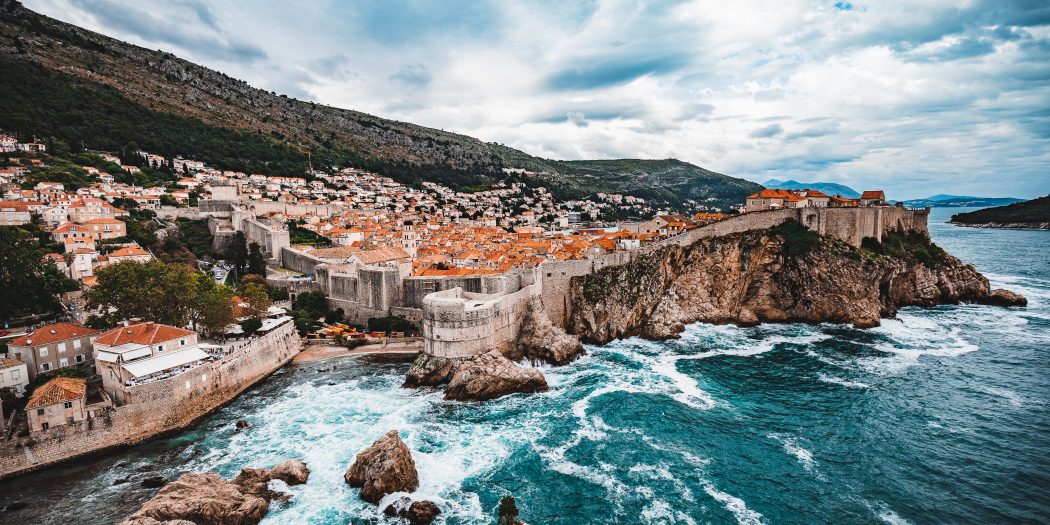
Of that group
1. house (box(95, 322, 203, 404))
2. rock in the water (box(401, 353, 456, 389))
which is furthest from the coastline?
house (box(95, 322, 203, 404))

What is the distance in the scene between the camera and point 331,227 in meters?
46.5

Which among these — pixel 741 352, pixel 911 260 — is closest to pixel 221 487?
pixel 741 352

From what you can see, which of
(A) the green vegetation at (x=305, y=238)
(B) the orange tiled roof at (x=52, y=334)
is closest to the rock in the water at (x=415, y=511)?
(B) the orange tiled roof at (x=52, y=334)

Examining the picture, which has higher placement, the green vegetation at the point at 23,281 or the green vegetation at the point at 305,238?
the green vegetation at the point at 305,238

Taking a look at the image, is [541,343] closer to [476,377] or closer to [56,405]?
[476,377]

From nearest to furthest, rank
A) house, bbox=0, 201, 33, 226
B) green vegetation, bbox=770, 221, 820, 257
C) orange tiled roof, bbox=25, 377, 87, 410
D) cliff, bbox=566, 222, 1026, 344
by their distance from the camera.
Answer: orange tiled roof, bbox=25, 377, 87, 410, house, bbox=0, 201, 33, 226, cliff, bbox=566, 222, 1026, 344, green vegetation, bbox=770, 221, 820, 257

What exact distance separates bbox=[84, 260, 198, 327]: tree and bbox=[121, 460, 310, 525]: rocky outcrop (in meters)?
11.0

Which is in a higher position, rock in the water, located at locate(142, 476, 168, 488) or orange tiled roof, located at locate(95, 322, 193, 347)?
orange tiled roof, located at locate(95, 322, 193, 347)

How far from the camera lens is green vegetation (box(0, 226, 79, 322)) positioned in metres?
20.1

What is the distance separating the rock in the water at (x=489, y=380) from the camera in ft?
66.8

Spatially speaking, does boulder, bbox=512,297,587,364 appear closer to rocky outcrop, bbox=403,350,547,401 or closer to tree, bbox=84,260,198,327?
rocky outcrop, bbox=403,350,547,401

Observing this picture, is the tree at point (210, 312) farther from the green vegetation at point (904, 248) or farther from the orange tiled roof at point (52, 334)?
the green vegetation at point (904, 248)

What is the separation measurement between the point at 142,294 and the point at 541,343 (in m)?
17.5

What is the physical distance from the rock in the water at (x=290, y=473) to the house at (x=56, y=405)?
22.7 feet
